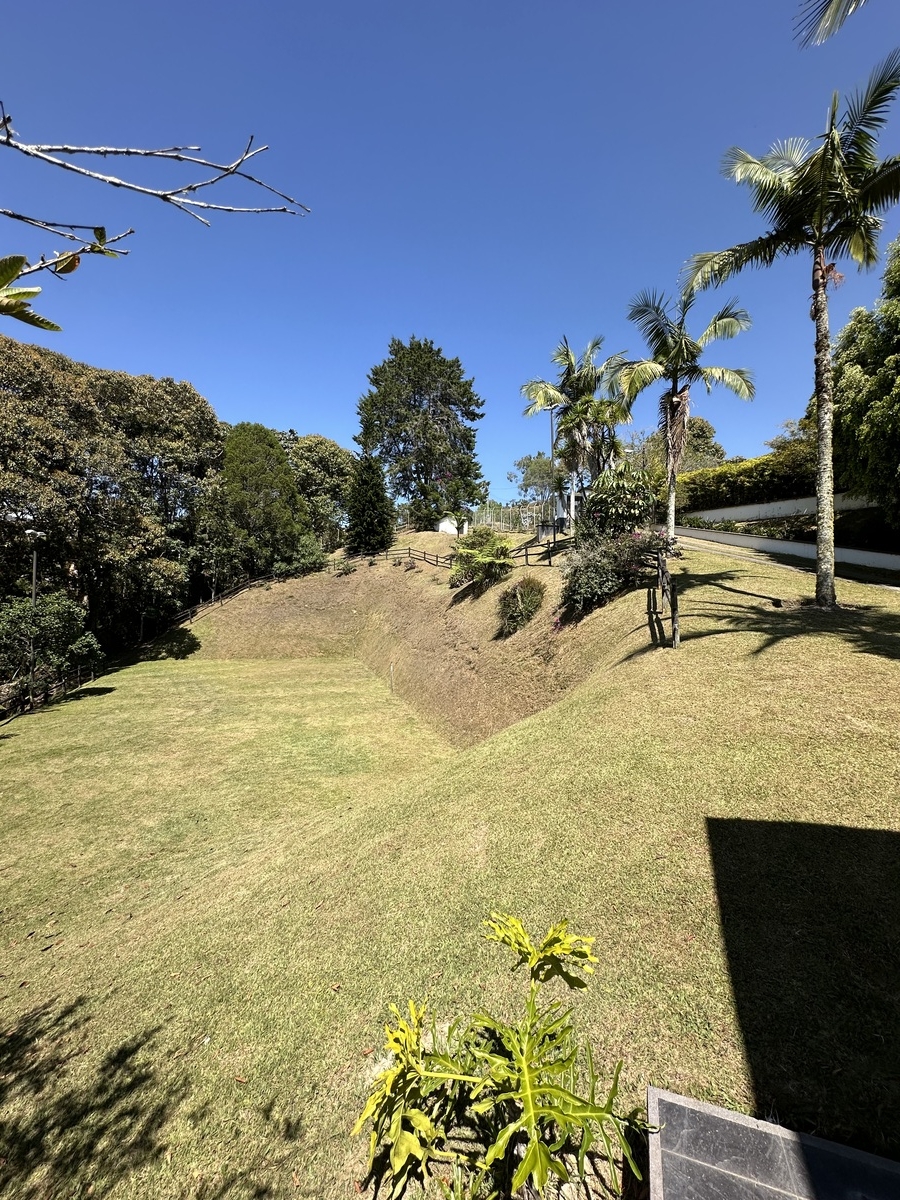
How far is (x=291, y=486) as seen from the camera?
99.5 ft

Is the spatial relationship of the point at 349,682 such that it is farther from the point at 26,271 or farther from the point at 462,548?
the point at 26,271

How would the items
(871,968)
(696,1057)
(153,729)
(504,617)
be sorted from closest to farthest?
(696,1057)
(871,968)
(153,729)
(504,617)

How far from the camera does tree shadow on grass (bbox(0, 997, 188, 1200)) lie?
2959mm

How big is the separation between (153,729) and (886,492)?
81.2 feet

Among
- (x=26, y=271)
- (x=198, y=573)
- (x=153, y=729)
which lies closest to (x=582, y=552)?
(x=26, y=271)

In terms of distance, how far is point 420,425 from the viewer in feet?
135

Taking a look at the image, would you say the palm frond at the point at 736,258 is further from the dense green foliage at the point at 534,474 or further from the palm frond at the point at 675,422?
the dense green foliage at the point at 534,474

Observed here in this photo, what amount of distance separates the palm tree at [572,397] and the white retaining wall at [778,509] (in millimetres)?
11754

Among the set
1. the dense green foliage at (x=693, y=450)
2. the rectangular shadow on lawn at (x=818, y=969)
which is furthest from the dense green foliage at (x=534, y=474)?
the rectangular shadow on lawn at (x=818, y=969)

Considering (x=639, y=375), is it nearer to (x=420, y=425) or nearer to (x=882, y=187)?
(x=882, y=187)

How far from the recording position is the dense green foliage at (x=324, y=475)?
40781mm

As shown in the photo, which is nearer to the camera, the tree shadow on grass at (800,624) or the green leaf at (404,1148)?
the green leaf at (404,1148)

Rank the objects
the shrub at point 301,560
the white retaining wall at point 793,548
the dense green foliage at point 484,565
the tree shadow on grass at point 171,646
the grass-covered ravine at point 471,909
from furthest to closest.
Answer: the shrub at point 301,560 < the tree shadow on grass at point 171,646 < the dense green foliage at point 484,565 < the white retaining wall at point 793,548 < the grass-covered ravine at point 471,909

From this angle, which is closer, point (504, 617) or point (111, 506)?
point (504, 617)
